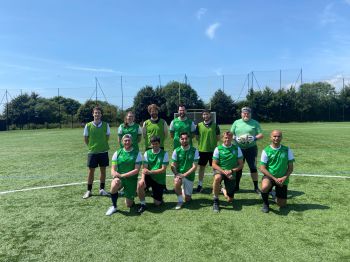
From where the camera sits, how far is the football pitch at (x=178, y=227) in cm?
384

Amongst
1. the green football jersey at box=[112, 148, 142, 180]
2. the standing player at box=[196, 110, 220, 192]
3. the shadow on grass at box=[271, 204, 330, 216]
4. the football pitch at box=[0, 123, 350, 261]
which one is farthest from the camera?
the standing player at box=[196, 110, 220, 192]

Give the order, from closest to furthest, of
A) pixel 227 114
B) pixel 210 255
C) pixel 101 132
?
pixel 210 255 < pixel 101 132 < pixel 227 114

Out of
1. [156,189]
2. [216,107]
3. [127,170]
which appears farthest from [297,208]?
[216,107]

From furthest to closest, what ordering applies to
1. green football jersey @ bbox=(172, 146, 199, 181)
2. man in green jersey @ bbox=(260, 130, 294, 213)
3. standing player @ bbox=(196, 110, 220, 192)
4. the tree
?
1. the tree
2. standing player @ bbox=(196, 110, 220, 192)
3. green football jersey @ bbox=(172, 146, 199, 181)
4. man in green jersey @ bbox=(260, 130, 294, 213)

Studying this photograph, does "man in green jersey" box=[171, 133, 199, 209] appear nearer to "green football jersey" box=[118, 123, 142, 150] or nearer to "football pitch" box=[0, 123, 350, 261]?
"football pitch" box=[0, 123, 350, 261]

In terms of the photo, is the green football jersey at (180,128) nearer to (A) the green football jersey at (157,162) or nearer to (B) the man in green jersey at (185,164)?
(B) the man in green jersey at (185,164)

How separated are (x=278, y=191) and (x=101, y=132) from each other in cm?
366

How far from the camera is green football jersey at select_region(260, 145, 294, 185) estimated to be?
5.41m

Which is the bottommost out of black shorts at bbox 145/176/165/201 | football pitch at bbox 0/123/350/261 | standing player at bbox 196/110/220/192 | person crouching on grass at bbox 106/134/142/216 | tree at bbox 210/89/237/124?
football pitch at bbox 0/123/350/261

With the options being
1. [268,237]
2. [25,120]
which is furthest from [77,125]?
[268,237]

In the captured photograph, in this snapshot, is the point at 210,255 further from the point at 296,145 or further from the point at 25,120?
the point at 25,120

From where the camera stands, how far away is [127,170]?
224 inches

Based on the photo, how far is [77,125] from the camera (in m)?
42.4

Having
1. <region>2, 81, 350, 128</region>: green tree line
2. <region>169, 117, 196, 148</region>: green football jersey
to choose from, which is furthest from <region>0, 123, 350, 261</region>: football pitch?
<region>2, 81, 350, 128</region>: green tree line
